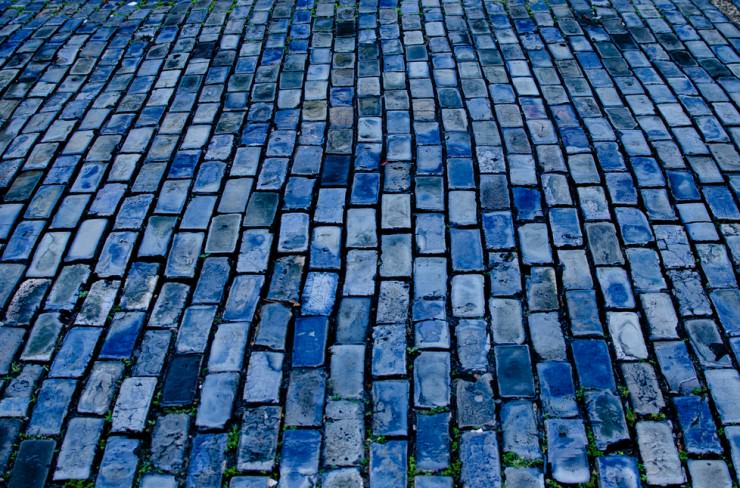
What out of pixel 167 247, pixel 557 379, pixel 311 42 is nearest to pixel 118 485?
pixel 167 247

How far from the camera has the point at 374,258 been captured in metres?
3.65

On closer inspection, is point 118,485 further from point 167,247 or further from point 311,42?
point 311,42

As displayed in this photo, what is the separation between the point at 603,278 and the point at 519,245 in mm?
469

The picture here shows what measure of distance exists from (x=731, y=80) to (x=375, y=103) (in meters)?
2.62

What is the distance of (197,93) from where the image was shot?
5008 mm

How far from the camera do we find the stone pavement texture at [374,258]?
2.87 metres

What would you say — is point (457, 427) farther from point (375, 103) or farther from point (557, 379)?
point (375, 103)

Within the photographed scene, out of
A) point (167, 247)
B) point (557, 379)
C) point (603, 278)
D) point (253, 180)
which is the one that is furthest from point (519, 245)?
point (167, 247)

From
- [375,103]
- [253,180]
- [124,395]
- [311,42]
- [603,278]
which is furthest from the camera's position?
[311,42]

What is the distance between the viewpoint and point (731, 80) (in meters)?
4.95

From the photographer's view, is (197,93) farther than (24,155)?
Yes

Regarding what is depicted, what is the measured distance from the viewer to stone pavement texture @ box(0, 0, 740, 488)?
2.87 metres

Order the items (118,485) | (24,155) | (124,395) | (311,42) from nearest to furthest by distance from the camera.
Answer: (118,485) → (124,395) → (24,155) → (311,42)

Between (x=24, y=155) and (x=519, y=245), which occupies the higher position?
(x=24, y=155)
